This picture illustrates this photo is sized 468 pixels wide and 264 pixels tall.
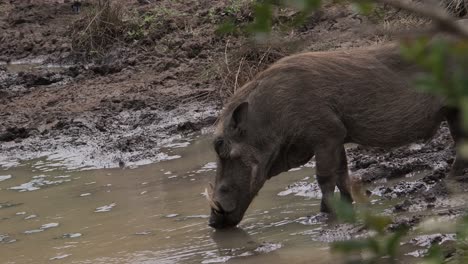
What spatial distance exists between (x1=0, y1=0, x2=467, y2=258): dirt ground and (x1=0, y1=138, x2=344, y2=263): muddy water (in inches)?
19.8

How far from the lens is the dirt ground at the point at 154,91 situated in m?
6.31

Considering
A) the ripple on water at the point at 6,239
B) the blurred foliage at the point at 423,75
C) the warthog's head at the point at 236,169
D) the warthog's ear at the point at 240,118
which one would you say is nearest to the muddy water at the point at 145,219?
the ripple on water at the point at 6,239

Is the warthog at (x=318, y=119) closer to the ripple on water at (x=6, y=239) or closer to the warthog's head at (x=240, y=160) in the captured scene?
the warthog's head at (x=240, y=160)

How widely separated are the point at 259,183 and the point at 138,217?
1136mm

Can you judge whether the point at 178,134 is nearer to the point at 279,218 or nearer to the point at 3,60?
the point at 279,218

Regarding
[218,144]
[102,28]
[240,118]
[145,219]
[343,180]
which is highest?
[102,28]

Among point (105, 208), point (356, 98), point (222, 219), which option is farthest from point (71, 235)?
point (356, 98)

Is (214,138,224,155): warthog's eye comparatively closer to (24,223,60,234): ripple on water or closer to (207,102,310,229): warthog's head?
(207,102,310,229): warthog's head

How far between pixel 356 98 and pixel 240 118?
64cm

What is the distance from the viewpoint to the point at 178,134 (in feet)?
27.5

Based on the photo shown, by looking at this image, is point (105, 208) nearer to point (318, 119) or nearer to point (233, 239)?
point (233, 239)

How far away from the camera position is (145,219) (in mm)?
5797

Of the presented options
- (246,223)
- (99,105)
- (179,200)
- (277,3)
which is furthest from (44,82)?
(277,3)

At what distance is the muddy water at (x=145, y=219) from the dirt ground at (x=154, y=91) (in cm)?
50
